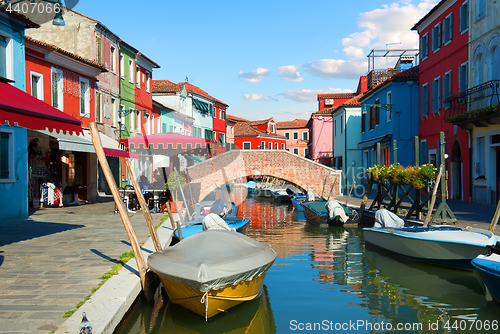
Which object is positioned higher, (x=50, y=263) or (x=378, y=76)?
(x=378, y=76)

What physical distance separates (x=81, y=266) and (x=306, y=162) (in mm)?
18672

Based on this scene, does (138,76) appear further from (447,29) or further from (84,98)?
(447,29)

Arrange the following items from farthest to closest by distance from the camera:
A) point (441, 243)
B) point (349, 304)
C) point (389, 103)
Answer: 1. point (389, 103)
2. point (441, 243)
3. point (349, 304)

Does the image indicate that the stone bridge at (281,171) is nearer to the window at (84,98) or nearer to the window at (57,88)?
the window at (84,98)

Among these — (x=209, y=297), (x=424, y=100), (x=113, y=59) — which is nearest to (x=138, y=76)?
(x=113, y=59)

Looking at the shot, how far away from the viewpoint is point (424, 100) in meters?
20.9

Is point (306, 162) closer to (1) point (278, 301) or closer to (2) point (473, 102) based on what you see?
(2) point (473, 102)

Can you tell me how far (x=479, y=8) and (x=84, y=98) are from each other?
50.0ft

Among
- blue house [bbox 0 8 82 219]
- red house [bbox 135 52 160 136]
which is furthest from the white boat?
red house [bbox 135 52 160 136]

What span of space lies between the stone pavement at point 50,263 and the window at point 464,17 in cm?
1412

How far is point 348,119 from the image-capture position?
31.5 metres

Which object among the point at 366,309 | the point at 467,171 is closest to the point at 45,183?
the point at 366,309

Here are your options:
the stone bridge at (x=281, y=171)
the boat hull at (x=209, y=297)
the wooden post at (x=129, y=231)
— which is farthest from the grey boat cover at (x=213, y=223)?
the stone bridge at (x=281, y=171)

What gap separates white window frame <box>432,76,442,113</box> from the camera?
1916cm
